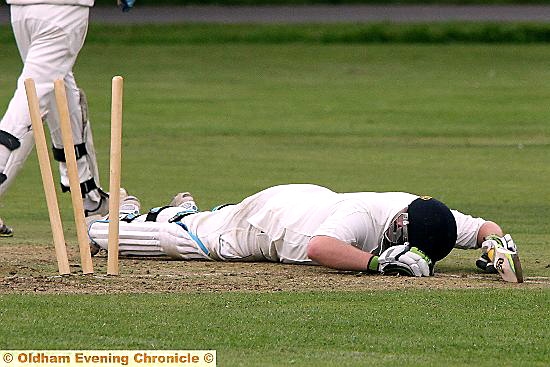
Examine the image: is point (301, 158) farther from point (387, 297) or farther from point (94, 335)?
point (94, 335)

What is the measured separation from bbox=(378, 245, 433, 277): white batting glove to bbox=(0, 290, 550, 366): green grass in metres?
0.65

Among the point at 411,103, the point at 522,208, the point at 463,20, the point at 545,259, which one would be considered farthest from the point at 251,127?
the point at 463,20

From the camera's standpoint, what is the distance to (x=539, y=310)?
297 inches

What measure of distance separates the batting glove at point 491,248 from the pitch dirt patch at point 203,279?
0.07 m

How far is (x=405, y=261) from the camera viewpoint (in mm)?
8734

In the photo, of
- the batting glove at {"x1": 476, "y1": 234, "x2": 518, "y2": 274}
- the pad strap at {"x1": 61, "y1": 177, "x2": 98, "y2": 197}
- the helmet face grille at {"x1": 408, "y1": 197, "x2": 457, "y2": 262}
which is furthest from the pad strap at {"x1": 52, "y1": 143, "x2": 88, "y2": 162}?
the batting glove at {"x1": 476, "y1": 234, "x2": 518, "y2": 274}

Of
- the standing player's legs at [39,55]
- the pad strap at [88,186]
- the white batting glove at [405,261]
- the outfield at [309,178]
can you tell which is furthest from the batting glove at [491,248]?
the pad strap at [88,186]

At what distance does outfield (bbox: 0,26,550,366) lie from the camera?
6793mm

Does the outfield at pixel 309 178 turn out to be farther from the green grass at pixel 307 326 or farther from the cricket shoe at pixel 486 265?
the cricket shoe at pixel 486 265

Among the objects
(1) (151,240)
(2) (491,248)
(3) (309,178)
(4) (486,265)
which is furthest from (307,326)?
(3) (309,178)

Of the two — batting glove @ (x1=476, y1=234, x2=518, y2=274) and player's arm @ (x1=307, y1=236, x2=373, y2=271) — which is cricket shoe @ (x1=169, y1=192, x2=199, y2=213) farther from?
batting glove @ (x1=476, y1=234, x2=518, y2=274)

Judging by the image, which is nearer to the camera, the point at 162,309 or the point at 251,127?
the point at 162,309

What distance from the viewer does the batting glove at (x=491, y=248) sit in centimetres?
878

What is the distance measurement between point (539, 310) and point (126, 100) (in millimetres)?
20822
